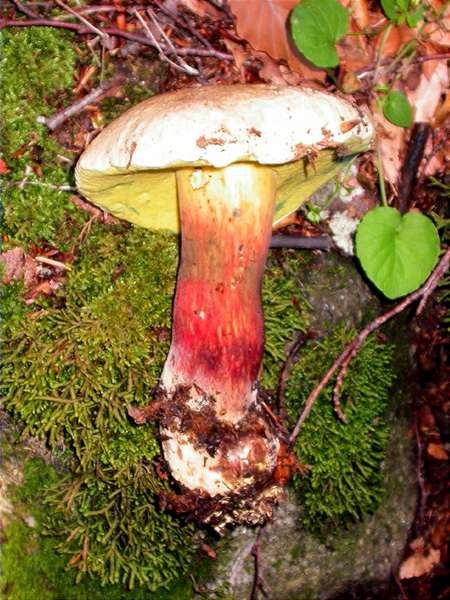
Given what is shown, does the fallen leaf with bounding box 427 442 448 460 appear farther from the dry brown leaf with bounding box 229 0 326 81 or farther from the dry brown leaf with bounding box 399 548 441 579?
the dry brown leaf with bounding box 229 0 326 81

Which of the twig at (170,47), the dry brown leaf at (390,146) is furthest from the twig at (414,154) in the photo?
the twig at (170,47)

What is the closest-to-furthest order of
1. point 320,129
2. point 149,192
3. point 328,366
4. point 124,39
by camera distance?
point 320,129 → point 149,192 → point 124,39 → point 328,366

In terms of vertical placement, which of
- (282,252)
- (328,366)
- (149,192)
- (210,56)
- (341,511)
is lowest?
(341,511)

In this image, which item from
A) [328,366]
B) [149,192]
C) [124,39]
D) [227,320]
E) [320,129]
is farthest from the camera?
[328,366]

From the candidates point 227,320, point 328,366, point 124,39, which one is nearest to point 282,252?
point 328,366

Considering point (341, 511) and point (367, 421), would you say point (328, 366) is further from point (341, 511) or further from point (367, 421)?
point (341, 511)

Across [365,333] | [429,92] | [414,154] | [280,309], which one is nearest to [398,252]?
[365,333]

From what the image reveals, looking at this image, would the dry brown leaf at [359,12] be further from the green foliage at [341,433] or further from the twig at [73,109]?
the green foliage at [341,433]
